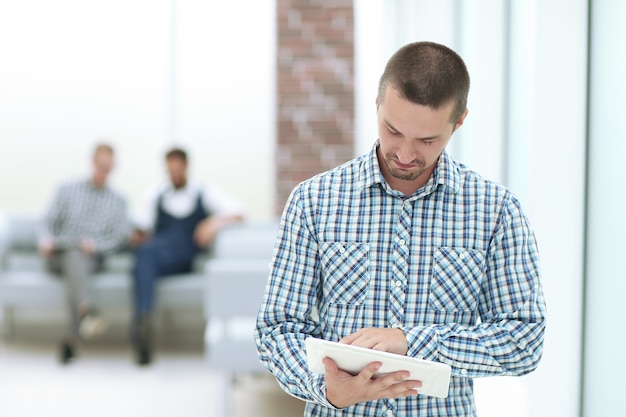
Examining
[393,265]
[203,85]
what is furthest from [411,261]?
[203,85]

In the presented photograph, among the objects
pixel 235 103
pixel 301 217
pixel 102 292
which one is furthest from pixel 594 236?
pixel 235 103

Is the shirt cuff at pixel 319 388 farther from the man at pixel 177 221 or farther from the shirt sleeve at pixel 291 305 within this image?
the man at pixel 177 221

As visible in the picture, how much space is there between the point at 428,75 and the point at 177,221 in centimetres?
450

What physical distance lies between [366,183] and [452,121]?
0.69ft

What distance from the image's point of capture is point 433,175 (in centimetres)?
145

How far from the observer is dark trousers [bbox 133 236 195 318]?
5227mm

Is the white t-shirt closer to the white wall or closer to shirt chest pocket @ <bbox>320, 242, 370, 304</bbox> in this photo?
the white wall

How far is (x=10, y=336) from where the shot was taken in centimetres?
593

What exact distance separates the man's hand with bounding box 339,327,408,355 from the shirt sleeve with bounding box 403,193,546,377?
18 mm

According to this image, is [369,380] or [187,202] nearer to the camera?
[369,380]

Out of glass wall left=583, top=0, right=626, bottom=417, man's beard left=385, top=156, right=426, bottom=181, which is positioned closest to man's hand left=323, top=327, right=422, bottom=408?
man's beard left=385, top=156, right=426, bottom=181

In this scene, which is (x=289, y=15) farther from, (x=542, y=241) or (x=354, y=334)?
(x=354, y=334)

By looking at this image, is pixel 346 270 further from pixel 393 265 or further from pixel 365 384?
pixel 365 384

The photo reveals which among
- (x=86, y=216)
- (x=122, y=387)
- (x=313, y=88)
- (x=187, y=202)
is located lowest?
(x=122, y=387)
